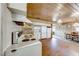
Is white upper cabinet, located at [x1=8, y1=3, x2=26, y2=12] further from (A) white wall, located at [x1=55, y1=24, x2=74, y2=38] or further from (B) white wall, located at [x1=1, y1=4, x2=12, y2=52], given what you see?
(A) white wall, located at [x1=55, y1=24, x2=74, y2=38]

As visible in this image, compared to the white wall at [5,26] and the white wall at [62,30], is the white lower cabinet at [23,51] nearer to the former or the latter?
the white wall at [5,26]

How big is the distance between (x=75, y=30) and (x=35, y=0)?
81 centimetres

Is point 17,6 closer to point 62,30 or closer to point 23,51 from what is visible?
point 23,51

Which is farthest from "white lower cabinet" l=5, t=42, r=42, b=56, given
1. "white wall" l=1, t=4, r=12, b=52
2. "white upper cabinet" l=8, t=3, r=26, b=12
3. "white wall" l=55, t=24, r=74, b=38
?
"white upper cabinet" l=8, t=3, r=26, b=12

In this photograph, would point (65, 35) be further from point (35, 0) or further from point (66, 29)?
point (35, 0)

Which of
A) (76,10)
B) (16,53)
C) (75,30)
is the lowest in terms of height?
(16,53)

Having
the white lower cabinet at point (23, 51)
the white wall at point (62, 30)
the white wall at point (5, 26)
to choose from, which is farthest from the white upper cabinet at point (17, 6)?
the white wall at point (62, 30)

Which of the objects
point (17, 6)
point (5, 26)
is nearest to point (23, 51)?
point (5, 26)

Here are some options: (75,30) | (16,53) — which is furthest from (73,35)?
(16,53)

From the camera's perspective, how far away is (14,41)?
174 centimetres

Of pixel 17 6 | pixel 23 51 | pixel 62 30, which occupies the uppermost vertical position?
pixel 17 6

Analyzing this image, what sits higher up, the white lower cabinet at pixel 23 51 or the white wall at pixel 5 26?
the white wall at pixel 5 26

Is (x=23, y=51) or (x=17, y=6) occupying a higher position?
(x=17, y=6)

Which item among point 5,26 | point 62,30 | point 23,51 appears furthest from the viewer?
point 62,30
